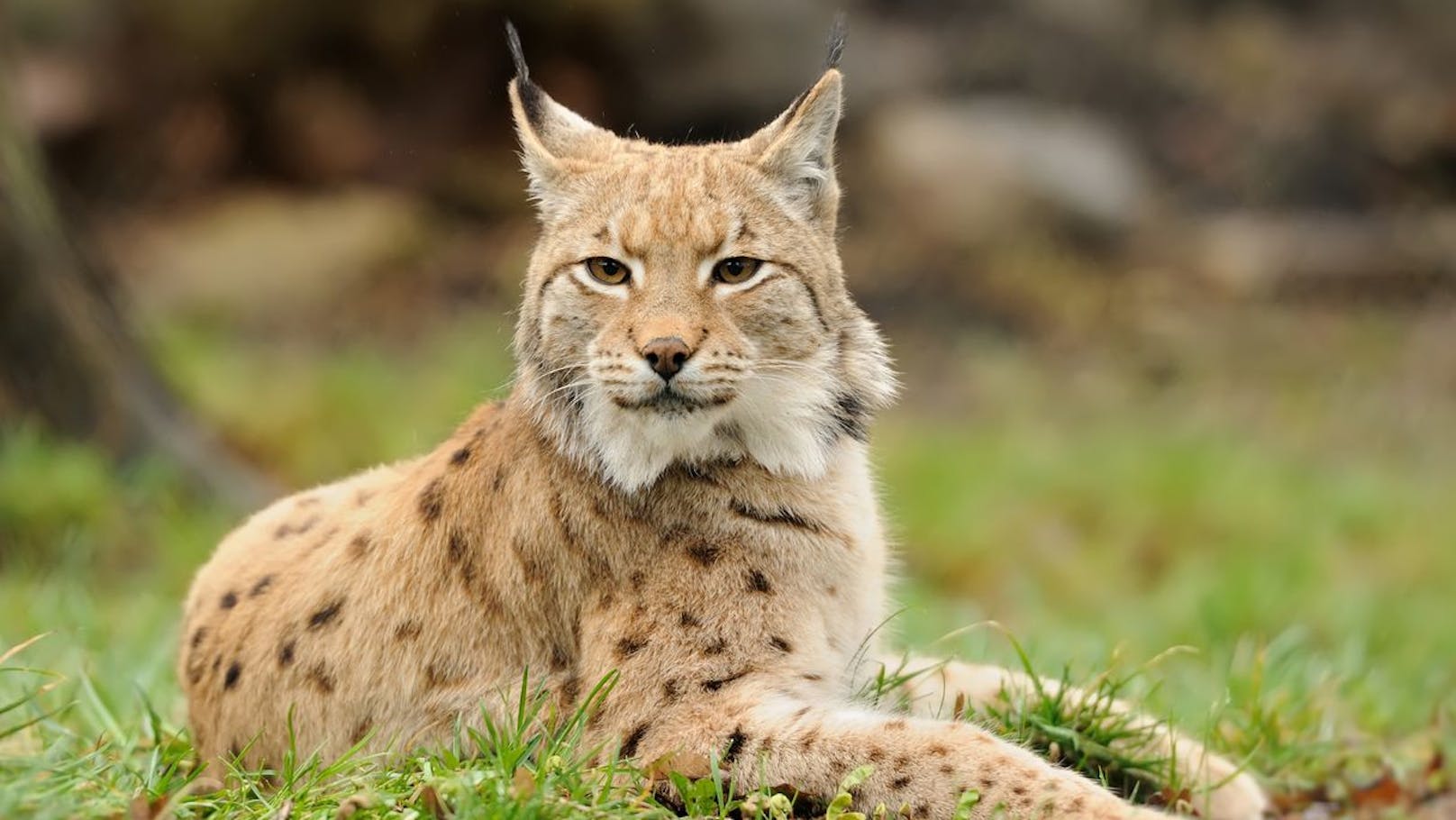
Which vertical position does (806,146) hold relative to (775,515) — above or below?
above

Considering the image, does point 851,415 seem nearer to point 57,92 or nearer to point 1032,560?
point 1032,560

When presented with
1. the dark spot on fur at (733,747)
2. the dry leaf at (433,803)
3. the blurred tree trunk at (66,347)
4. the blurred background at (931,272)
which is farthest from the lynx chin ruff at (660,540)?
the blurred tree trunk at (66,347)

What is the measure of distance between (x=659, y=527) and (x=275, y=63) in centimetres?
1262

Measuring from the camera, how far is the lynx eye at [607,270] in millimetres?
5199

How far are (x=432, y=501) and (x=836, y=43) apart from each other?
203 cm

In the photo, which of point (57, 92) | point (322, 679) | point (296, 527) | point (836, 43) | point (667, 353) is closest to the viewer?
point (667, 353)

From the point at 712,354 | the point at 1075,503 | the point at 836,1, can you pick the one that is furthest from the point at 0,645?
the point at 836,1

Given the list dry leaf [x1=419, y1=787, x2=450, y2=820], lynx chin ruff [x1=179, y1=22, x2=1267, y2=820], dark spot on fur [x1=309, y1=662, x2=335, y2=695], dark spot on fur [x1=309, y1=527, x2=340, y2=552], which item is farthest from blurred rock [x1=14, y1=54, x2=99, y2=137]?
dry leaf [x1=419, y1=787, x2=450, y2=820]

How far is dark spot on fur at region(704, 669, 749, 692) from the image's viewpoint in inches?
193

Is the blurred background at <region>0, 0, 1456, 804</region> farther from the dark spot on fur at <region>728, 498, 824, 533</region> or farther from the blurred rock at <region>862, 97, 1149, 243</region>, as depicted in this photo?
the dark spot on fur at <region>728, 498, 824, 533</region>

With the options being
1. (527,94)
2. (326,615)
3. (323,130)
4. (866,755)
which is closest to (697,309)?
(527,94)

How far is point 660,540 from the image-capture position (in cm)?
515

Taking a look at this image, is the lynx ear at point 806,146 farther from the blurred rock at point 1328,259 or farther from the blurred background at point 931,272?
the blurred rock at point 1328,259

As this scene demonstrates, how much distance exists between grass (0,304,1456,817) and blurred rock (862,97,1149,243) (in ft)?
5.78
